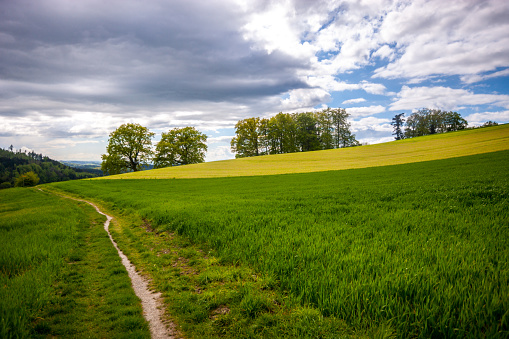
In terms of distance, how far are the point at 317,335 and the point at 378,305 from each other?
4.01 ft

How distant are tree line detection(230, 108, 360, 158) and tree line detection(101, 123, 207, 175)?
1817 centimetres

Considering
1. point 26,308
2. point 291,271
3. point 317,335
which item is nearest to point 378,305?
point 317,335

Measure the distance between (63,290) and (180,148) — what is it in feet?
276

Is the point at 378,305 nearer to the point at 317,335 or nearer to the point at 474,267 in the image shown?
the point at 317,335

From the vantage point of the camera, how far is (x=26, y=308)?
15.9 ft

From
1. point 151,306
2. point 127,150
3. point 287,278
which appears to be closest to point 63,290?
point 151,306

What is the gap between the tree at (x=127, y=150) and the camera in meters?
74.9

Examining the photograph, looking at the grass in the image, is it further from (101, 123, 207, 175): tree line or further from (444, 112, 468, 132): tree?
(444, 112, 468, 132): tree

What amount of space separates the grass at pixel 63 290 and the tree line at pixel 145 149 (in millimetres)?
75169

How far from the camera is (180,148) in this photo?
3381 inches

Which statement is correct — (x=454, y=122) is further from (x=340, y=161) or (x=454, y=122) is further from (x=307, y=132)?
(x=340, y=161)

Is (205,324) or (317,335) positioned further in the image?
(205,324)

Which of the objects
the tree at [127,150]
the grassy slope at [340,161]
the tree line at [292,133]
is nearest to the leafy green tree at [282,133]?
the tree line at [292,133]

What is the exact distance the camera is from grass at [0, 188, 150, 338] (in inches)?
176
